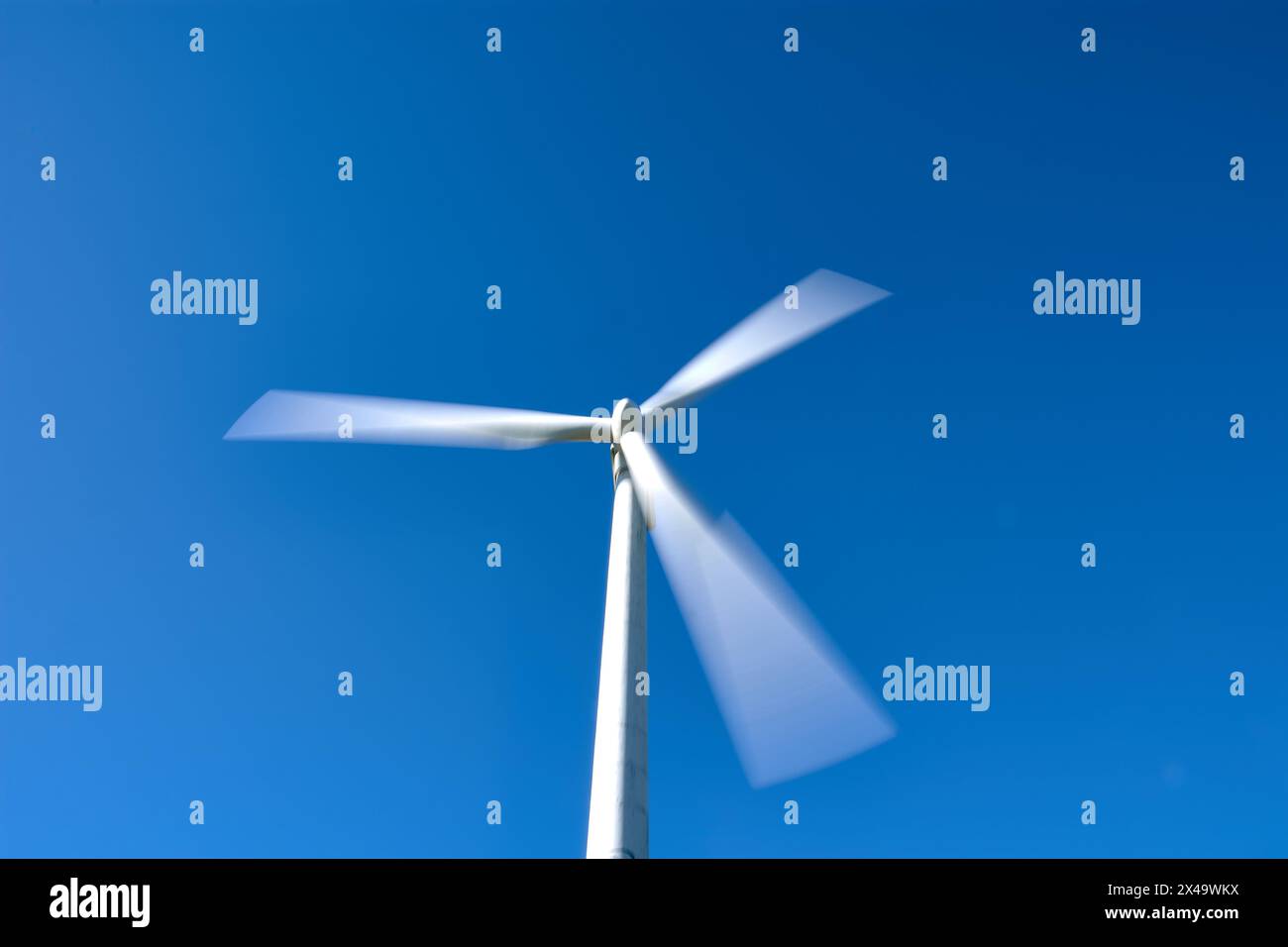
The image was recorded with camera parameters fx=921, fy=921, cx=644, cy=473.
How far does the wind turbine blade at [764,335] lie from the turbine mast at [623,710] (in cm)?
265

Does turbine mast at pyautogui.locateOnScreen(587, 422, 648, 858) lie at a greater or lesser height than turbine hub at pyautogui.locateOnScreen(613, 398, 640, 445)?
lesser

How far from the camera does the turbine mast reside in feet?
46.4

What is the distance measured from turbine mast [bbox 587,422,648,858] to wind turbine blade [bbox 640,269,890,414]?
2.65 metres

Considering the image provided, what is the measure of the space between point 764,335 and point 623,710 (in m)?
8.53

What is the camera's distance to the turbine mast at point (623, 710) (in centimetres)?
1414
